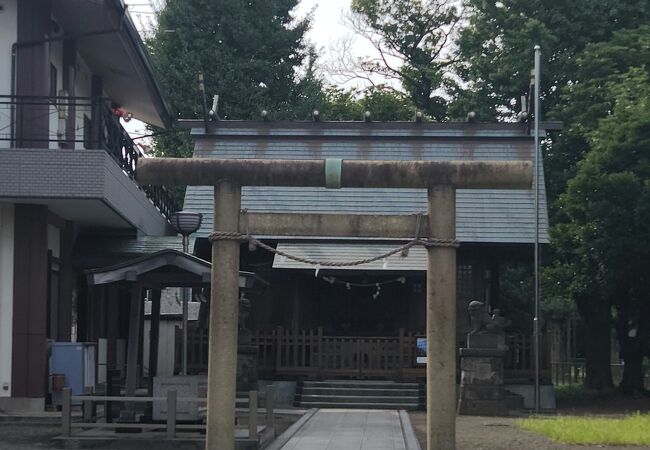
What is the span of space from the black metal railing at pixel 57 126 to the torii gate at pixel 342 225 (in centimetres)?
712

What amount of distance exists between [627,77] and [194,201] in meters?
12.2

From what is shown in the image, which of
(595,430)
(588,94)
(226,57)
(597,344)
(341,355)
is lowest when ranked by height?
(595,430)

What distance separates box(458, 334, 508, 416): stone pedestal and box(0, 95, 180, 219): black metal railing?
8235mm

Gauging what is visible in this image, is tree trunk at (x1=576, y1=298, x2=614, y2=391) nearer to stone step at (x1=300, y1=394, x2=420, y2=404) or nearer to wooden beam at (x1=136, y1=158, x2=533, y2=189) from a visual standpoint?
stone step at (x1=300, y1=394, x2=420, y2=404)

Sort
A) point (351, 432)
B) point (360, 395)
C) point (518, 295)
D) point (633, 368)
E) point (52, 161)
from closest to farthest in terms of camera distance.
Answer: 1. point (351, 432)
2. point (52, 161)
3. point (360, 395)
4. point (633, 368)
5. point (518, 295)

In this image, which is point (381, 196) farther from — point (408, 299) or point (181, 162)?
point (181, 162)

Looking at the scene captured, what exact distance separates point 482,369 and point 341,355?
413 cm

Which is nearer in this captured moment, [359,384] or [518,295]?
[359,384]

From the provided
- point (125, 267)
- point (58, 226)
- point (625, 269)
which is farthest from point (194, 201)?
point (125, 267)

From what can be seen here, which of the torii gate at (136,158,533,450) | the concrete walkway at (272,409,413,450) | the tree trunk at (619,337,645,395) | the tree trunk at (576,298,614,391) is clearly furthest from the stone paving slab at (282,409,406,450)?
→ the tree trunk at (576,298,614,391)

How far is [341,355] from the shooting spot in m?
25.6

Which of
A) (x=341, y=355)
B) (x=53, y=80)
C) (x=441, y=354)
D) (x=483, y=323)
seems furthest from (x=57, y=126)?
(x=441, y=354)

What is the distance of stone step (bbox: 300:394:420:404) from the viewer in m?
24.1

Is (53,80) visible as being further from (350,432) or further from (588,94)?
(588,94)
